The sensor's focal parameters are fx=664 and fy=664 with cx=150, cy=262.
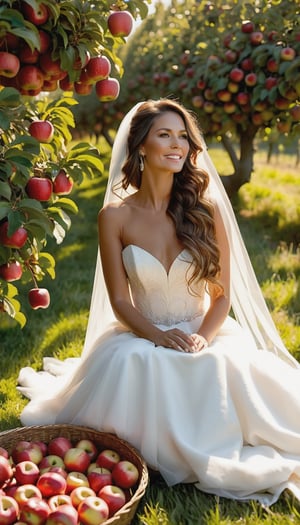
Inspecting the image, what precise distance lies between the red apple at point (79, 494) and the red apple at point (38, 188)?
3.50ft

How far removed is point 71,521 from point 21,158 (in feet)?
4.05

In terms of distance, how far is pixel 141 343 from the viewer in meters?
2.88

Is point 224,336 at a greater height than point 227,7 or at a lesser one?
lesser

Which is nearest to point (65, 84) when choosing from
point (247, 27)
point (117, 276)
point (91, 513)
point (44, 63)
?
point (44, 63)

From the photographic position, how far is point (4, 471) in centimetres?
249

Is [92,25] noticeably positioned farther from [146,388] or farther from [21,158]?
[146,388]

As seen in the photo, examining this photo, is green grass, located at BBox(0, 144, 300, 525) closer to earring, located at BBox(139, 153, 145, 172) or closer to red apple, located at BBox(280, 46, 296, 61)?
earring, located at BBox(139, 153, 145, 172)

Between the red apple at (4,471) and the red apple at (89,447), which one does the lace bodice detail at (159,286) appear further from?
the red apple at (4,471)

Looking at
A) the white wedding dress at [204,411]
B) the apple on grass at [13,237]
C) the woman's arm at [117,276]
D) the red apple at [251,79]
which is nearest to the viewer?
the apple on grass at [13,237]

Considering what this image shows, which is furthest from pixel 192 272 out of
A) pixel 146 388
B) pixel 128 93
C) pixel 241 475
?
pixel 128 93

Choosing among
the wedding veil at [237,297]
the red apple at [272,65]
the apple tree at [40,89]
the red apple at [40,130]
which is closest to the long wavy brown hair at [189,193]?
the wedding veil at [237,297]

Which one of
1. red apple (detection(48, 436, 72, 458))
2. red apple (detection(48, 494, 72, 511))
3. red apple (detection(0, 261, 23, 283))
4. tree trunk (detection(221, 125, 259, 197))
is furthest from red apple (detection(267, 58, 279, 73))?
red apple (detection(48, 494, 72, 511))

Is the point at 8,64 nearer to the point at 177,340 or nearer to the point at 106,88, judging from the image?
the point at 106,88

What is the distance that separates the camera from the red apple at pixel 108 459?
2.67 m
